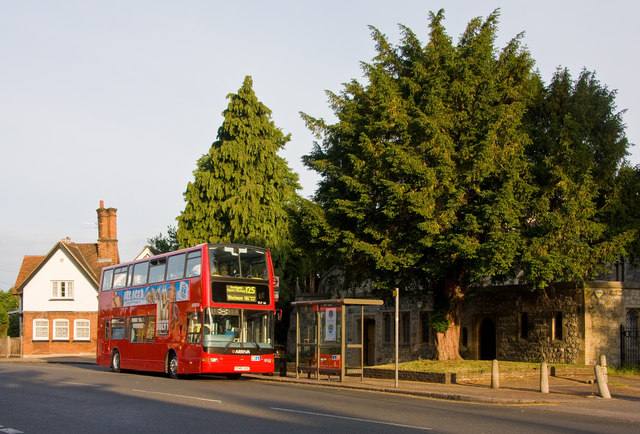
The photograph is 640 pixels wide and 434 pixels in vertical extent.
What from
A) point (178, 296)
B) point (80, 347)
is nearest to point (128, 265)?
point (178, 296)

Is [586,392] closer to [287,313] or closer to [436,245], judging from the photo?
[436,245]

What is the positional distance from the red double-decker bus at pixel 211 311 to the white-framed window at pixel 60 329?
31097mm

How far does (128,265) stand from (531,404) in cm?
1842

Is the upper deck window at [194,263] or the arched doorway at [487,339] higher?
the upper deck window at [194,263]

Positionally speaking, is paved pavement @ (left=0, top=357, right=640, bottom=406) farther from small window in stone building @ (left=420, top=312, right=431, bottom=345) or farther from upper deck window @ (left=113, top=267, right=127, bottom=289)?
small window in stone building @ (left=420, top=312, right=431, bottom=345)

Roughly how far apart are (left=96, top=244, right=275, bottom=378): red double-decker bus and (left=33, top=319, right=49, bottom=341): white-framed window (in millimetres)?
31389

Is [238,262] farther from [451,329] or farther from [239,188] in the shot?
[239,188]

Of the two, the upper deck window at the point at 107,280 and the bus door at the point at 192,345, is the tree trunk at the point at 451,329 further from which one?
the upper deck window at the point at 107,280

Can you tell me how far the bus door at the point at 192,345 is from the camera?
2448 centimetres

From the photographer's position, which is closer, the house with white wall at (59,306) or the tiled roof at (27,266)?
the house with white wall at (59,306)

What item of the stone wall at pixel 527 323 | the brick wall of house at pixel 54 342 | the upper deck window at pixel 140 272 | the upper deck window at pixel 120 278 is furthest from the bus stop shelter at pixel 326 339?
the brick wall of house at pixel 54 342

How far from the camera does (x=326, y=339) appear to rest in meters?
25.2

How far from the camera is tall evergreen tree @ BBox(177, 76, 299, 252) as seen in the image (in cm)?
4369

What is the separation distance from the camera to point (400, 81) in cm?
2672
